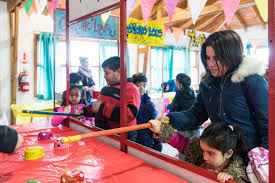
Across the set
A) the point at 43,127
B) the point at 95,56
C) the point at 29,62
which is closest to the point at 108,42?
the point at 95,56

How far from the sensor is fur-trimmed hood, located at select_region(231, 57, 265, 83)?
1.12m

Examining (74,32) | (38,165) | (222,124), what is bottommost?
(38,165)

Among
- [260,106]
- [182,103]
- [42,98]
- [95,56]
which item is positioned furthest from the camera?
[95,56]

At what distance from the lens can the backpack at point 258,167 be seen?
2.98 ft

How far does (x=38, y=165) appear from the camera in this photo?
1.34 meters

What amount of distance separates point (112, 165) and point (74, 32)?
302 cm

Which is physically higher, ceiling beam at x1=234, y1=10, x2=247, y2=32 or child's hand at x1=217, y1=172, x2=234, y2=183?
ceiling beam at x1=234, y1=10, x2=247, y2=32

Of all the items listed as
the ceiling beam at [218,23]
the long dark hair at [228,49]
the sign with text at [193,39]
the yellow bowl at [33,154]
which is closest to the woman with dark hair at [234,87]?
the long dark hair at [228,49]

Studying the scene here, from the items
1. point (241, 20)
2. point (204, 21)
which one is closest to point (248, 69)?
point (204, 21)

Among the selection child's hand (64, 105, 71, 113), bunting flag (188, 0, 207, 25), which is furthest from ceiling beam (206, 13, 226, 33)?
bunting flag (188, 0, 207, 25)

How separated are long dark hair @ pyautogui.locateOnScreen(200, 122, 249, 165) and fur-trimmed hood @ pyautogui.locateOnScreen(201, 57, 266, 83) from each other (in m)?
0.23

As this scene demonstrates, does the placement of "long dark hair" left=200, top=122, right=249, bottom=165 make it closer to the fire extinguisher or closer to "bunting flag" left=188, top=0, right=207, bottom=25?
"bunting flag" left=188, top=0, right=207, bottom=25

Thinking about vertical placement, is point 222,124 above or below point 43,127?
above

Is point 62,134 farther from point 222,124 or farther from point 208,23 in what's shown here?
point 208,23
